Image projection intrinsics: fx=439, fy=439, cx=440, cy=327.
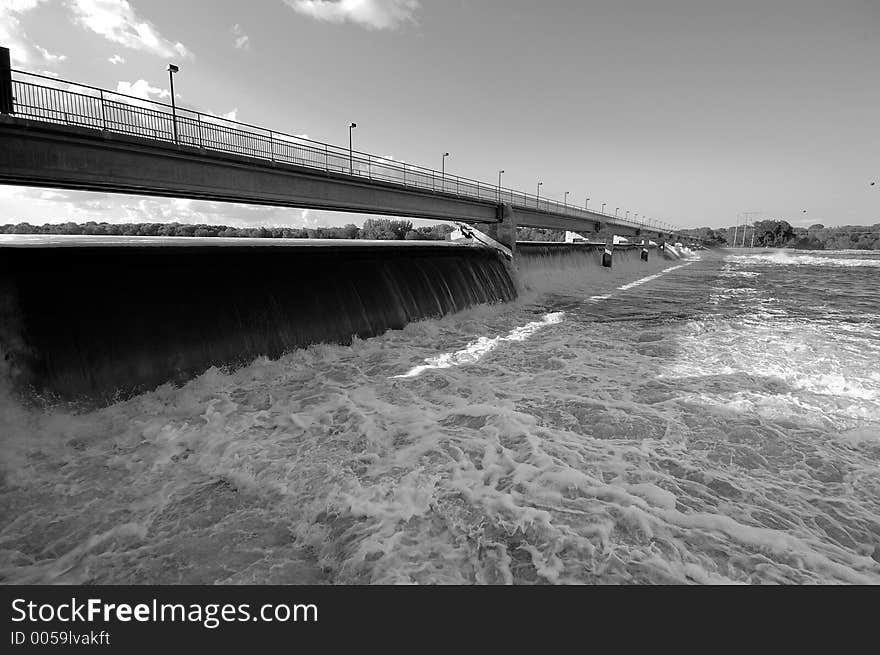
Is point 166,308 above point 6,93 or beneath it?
beneath

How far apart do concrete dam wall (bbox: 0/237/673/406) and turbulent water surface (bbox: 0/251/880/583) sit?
60 centimetres

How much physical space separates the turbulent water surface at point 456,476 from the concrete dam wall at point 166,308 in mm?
598

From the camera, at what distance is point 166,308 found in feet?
32.4

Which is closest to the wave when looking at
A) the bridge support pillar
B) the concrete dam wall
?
the bridge support pillar

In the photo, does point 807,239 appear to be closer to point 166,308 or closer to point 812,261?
point 812,261

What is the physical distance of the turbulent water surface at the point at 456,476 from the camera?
180 inches

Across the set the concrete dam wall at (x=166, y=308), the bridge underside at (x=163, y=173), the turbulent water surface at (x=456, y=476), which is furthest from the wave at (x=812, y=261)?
the concrete dam wall at (x=166, y=308)

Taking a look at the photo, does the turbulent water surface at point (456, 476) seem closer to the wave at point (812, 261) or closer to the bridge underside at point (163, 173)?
the bridge underside at point (163, 173)

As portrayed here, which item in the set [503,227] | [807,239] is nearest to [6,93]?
[503,227]

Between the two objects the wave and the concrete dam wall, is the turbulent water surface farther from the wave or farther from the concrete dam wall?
the wave

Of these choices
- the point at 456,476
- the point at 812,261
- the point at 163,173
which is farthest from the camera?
the point at 812,261

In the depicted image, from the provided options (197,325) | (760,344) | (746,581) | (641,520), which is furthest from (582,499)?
(760,344)

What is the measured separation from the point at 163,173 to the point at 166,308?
18.1 feet
